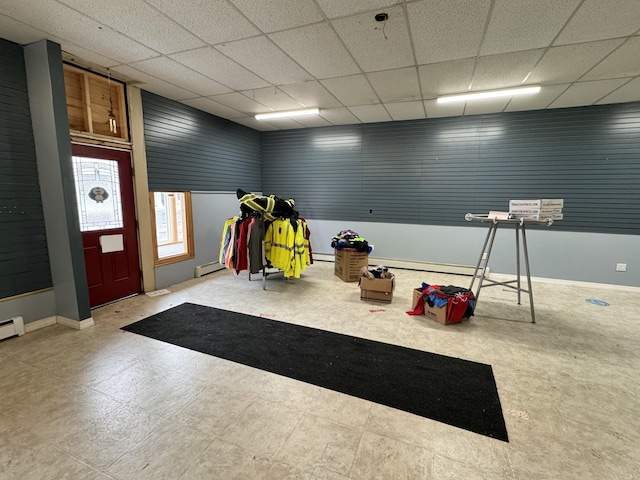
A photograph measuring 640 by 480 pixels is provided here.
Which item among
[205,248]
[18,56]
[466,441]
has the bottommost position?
[466,441]

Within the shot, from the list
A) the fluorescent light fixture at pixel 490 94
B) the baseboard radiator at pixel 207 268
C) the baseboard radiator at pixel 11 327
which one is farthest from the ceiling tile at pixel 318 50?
the baseboard radiator at pixel 11 327

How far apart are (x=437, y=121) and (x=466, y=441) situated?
553 cm

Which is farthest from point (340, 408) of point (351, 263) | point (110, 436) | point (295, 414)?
point (351, 263)

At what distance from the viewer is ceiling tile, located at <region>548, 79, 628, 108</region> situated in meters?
3.84

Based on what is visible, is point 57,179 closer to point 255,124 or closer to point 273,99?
point 273,99

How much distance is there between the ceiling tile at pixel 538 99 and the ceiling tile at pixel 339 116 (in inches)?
106

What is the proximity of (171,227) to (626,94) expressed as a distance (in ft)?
27.0

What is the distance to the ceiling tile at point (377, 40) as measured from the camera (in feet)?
8.28

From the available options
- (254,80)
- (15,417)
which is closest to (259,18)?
(254,80)

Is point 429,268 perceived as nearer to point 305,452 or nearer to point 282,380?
point 282,380

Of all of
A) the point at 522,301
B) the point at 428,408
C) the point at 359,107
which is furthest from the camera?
the point at 359,107

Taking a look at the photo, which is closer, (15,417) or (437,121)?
(15,417)

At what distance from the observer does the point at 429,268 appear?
5977mm

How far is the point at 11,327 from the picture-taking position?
303 centimetres
